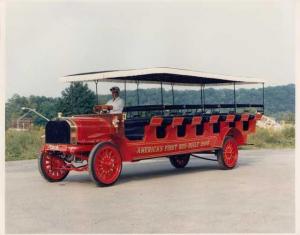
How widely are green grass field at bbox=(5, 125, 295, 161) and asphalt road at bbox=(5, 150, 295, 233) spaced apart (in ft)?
16.2

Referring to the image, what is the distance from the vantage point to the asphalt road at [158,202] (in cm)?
691

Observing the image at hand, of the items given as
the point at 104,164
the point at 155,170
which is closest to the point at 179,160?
the point at 155,170

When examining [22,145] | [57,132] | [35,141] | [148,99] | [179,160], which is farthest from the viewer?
[35,141]

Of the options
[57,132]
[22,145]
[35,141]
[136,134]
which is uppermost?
[57,132]

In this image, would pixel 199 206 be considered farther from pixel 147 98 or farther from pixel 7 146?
pixel 7 146

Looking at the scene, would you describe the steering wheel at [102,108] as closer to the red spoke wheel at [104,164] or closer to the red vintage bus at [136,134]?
the red vintage bus at [136,134]

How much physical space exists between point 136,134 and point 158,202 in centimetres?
316

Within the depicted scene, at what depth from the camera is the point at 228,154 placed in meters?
13.1

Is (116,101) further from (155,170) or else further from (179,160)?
(179,160)

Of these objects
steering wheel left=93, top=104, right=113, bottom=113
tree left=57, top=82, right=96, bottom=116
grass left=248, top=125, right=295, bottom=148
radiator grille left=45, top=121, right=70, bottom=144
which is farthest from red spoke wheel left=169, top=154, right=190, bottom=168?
grass left=248, top=125, right=295, bottom=148

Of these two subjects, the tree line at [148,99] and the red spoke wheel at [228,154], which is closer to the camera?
the tree line at [148,99]

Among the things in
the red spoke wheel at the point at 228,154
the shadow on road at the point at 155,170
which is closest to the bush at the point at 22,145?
the shadow on road at the point at 155,170

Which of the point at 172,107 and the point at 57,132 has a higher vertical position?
the point at 172,107

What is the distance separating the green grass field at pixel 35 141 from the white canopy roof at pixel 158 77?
6.57 m
